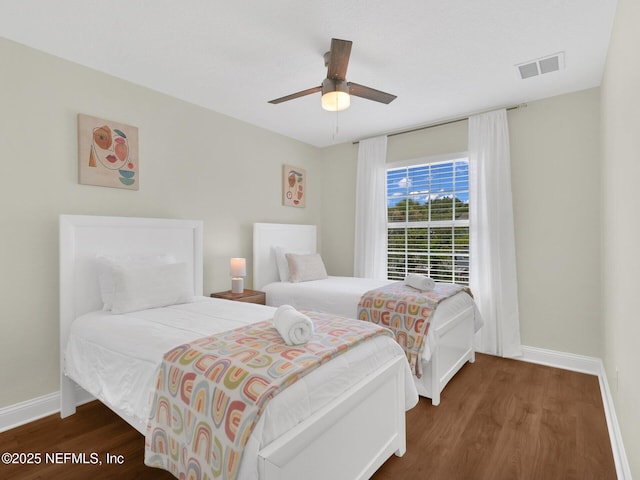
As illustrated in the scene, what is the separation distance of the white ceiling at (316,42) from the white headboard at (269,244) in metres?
1.45

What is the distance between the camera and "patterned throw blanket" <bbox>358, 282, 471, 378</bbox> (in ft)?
8.14

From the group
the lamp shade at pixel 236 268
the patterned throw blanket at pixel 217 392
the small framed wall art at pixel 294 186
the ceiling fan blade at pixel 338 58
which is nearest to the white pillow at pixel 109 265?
the lamp shade at pixel 236 268

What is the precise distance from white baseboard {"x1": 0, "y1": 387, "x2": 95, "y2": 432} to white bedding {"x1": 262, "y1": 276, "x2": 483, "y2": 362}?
1.81m

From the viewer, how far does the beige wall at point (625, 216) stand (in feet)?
4.87

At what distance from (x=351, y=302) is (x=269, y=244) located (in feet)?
4.99

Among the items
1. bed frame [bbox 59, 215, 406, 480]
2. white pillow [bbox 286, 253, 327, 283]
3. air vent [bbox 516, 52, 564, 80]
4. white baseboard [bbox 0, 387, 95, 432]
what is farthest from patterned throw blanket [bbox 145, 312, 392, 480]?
air vent [bbox 516, 52, 564, 80]

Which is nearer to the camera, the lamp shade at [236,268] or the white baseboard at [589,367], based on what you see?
the white baseboard at [589,367]

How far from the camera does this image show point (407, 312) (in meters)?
2.63

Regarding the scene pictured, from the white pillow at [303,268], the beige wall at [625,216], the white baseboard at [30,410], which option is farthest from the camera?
the white pillow at [303,268]

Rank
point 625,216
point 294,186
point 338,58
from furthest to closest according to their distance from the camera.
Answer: point 294,186 < point 338,58 < point 625,216

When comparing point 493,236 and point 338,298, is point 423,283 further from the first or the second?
point 493,236

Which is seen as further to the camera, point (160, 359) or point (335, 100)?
point (335, 100)

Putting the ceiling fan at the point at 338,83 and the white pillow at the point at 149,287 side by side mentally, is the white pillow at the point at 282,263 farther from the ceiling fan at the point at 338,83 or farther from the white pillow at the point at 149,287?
the ceiling fan at the point at 338,83

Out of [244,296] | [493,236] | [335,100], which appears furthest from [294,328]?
[493,236]
